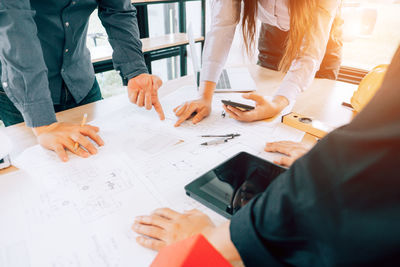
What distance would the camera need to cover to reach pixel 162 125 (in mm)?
991

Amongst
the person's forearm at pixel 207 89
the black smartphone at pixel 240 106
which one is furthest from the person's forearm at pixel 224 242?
the person's forearm at pixel 207 89

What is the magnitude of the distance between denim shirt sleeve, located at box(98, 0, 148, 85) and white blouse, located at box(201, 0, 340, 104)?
0.31m

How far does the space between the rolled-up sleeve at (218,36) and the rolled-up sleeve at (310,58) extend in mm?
300

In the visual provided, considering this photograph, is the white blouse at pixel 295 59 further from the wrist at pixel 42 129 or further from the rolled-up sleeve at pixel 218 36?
the wrist at pixel 42 129

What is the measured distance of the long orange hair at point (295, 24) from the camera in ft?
3.55

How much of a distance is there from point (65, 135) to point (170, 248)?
21.9 inches

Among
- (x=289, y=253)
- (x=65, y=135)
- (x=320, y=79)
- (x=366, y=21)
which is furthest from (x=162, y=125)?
(x=366, y=21)

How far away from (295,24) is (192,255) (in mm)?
1036

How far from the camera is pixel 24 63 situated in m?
0.79

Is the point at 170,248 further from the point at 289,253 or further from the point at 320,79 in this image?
the point at 320,79

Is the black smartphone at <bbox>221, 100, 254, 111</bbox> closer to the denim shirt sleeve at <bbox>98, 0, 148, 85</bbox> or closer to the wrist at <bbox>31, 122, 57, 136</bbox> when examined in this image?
the denim shirt sleeve at <bbox>98, 0, 148, 85</bbox>

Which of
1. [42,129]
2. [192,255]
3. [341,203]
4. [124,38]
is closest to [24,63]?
[42,129]

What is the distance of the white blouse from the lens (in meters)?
1.13

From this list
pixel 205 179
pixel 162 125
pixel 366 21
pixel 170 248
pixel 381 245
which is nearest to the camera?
pixel 381 245
